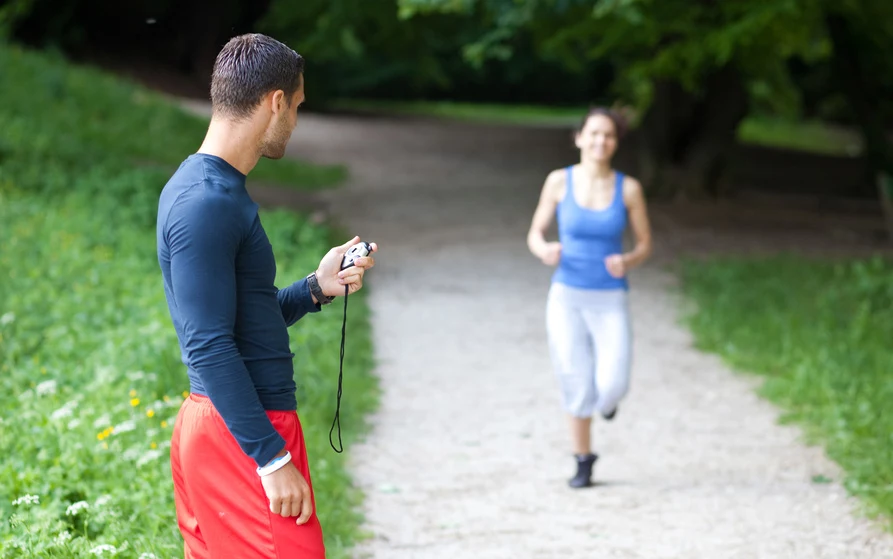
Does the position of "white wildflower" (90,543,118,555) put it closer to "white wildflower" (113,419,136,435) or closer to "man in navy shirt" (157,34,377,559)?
"white wildflower" (113,419,136,435)

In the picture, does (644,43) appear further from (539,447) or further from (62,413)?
(62,413)

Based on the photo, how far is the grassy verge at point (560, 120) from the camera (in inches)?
1320

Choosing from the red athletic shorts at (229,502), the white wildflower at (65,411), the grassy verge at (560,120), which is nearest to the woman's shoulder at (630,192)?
the white wildflower at (65,411)

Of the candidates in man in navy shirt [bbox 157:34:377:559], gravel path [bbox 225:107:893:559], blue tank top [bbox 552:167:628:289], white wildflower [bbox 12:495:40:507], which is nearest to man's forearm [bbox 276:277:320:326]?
man in navy shirt [bbox 157:34:377:559]

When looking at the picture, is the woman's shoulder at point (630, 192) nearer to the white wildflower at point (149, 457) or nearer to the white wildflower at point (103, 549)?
the white wildflower at point (149, 457)

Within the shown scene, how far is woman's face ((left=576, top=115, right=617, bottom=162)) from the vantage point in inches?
221

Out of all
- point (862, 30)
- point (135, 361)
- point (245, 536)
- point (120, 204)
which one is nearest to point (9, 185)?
point (120, 204)

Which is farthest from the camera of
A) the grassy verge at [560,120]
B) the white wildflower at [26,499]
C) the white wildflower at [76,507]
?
the grassy verge at [560,120]

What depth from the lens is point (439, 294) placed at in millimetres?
10906

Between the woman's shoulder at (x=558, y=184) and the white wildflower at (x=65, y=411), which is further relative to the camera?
the woman's shoulder at (x=558, y=184)

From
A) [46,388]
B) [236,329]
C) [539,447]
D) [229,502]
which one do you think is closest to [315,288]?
[236,329]

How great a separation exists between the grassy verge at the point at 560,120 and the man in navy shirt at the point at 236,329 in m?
29.8

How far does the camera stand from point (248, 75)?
2.57m

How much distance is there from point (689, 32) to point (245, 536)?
11.0 metres
